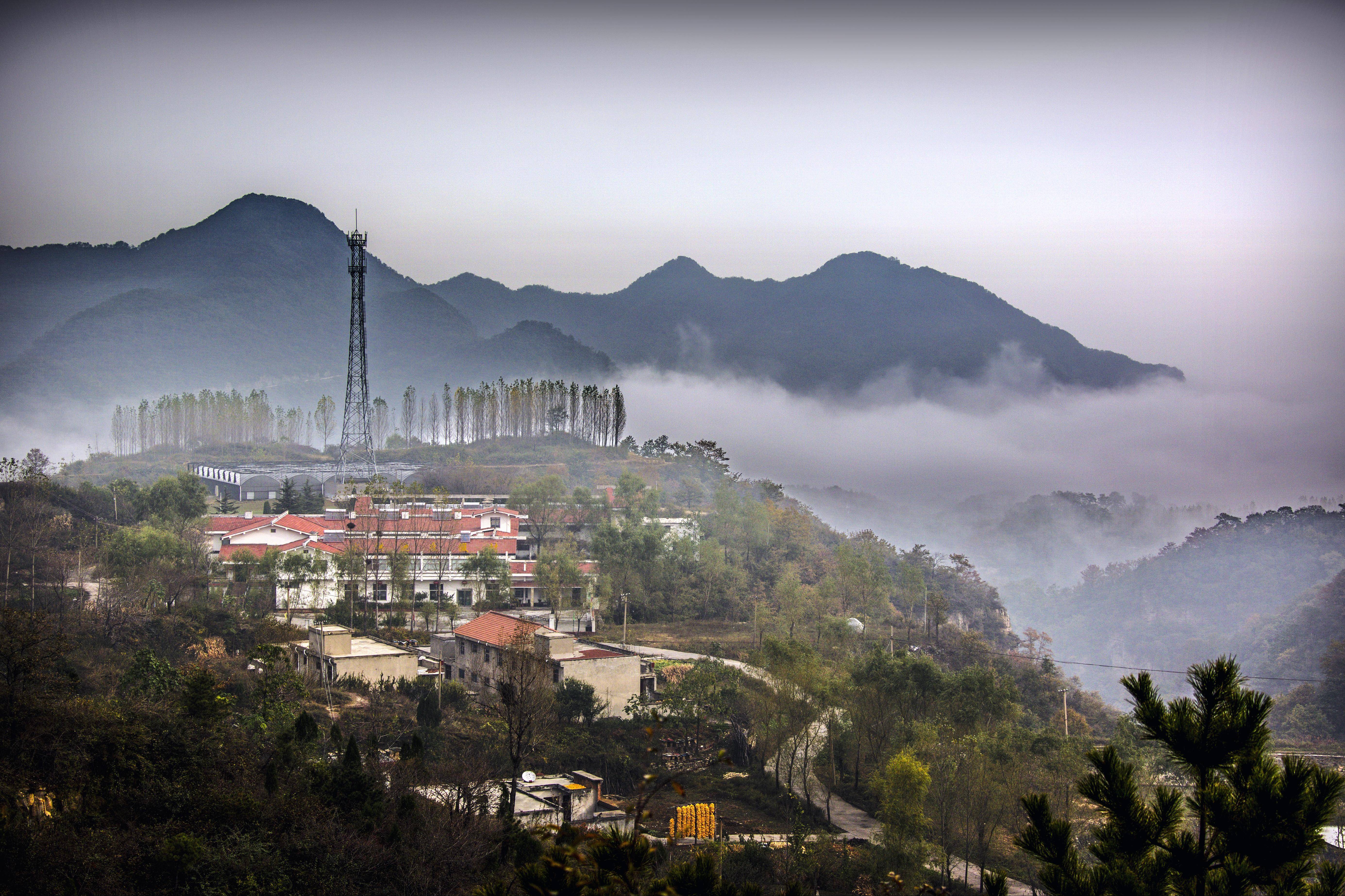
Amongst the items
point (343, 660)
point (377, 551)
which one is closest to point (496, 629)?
point (343, 660)

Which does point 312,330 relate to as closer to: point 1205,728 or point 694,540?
point 694,540

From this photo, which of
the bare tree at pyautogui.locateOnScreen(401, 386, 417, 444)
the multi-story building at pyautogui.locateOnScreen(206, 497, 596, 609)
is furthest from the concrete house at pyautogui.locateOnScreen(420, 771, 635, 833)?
the bare tree at pyautogui.locateOnScreen(401, 386, 417, 444)

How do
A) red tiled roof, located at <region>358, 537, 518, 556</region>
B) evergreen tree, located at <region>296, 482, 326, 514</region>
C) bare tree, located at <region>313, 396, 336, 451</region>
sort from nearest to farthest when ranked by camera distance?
Answer: 1. red tiled roof, located at <region>358, 537, 518, 556</region>
2. evergreen tree, located at <region>296, 482, 326, 514</region>
3. bare tree, located at <region>313, 396, 336, 451</region>

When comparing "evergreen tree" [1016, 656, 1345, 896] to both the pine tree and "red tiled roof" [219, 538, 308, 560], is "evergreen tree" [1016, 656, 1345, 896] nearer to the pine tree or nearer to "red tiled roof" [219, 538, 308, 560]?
"red tiled roof" [219, 538, 308, 560]

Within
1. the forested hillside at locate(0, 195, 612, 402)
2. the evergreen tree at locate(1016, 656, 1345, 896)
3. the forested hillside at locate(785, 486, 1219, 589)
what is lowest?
the forested hillside at locate(785, 486, 1219, 589)

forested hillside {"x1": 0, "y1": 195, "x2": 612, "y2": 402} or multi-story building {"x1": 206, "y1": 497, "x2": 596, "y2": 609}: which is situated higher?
forested hillside {"x1": 0, "y1": 195, "x2": 612, "y2": 402}

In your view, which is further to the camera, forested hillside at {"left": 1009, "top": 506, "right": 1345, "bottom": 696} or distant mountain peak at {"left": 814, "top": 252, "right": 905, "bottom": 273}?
distant mountain peak at {"left": 814, "top": 252, "right": 905, "bottom": 273}
